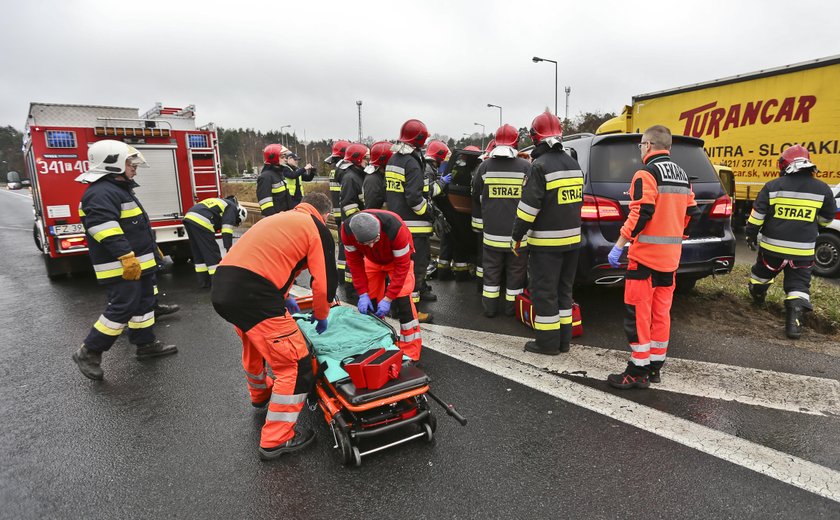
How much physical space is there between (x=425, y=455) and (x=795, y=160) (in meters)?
4.68

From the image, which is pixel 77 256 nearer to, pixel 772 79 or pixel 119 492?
pixel 119 492

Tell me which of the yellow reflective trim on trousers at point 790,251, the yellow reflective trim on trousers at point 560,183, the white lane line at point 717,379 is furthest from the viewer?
the yellow reflective trim on trousers at point 790,251

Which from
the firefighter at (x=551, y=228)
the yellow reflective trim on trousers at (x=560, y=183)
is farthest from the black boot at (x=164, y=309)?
the yellow reflective trim on trousers at (x=560, y=183)

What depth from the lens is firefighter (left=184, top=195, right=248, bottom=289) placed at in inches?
267

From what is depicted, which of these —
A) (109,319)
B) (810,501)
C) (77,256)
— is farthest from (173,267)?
(810,501)

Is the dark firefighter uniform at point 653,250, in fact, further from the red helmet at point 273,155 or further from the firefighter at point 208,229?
the firefighter at point 208,229

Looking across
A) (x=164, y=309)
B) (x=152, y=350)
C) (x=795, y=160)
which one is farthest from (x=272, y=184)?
(x=795, y=160)

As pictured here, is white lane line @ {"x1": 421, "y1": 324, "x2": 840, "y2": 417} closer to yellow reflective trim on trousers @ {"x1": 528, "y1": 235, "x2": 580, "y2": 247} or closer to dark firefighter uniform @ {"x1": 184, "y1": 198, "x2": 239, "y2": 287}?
yellow reflective trim on trousers @ {"x1": 528, "y1": 235, "x2": 580, "y2": 247}

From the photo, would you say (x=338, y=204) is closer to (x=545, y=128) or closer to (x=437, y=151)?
(x=437, y=151)

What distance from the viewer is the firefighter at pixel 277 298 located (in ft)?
8.82

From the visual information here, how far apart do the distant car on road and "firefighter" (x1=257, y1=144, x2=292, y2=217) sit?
27.9 feet

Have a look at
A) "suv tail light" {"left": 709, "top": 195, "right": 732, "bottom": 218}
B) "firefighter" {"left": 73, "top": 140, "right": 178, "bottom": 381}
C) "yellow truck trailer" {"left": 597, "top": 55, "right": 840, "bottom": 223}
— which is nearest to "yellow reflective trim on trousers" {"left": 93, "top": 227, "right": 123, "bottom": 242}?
"firefighter" {"left": 73, "top": 140, "right": 178, "bottom": 381}

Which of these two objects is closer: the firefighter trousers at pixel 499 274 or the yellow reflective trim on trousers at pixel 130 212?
the yellow reflective trim on trousers at pixel 130 212

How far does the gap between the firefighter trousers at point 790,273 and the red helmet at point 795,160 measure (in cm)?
87
